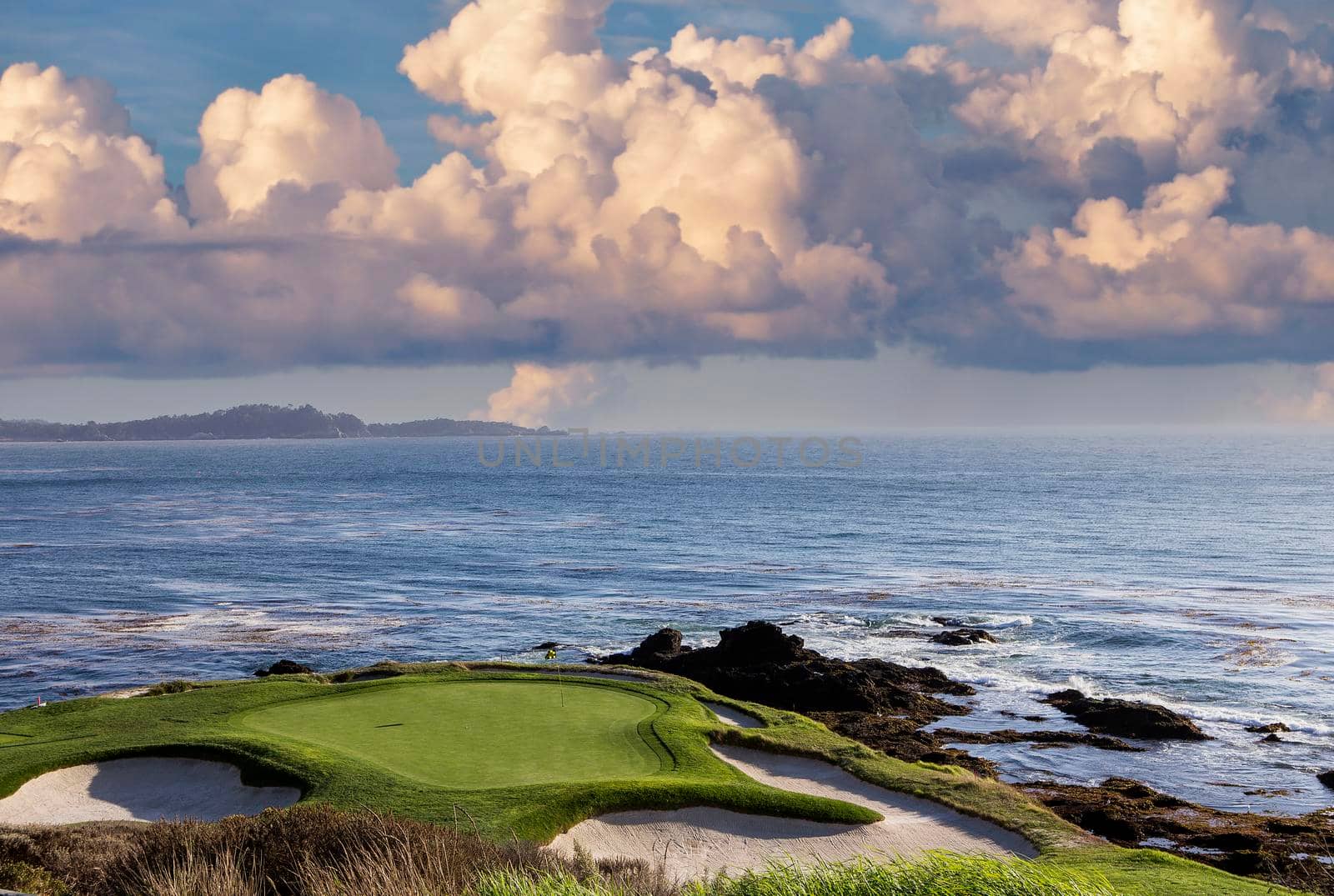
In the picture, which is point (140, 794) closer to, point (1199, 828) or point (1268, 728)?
point (1199, 828)

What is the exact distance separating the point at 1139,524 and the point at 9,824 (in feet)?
275

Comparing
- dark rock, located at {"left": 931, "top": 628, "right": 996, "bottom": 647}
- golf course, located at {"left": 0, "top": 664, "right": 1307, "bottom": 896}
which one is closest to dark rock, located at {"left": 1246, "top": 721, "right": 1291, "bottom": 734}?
dark rock, located at {"left": 931, "top": 628, "right": 996, "bottom": 647}

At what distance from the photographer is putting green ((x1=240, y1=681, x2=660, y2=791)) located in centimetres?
1778

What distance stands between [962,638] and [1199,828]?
20.4 meters

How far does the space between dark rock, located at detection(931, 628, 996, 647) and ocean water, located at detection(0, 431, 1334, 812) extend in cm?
89

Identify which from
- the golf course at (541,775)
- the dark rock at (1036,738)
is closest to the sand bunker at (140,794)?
the golf course at (541,775)

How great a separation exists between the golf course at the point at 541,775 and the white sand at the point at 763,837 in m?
0.04

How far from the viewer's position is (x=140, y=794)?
18.1 m

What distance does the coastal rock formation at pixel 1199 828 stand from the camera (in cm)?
1864

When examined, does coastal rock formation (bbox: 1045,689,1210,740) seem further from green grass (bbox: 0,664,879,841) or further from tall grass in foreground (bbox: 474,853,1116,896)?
tall grass in foreground (bbox: 474,853,1116,896)

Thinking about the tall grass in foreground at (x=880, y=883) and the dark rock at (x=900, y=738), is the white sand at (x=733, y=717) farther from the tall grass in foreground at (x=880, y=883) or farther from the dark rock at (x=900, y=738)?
the tall grass in foreground at (x=880, y=883)

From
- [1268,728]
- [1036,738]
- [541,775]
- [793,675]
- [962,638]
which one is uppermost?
[541,775]

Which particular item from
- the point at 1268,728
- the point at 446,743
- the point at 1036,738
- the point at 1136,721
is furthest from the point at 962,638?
the point at 446,743

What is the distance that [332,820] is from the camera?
11.9m
